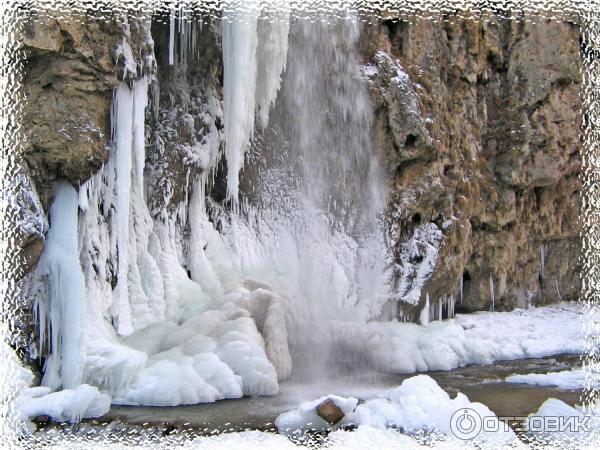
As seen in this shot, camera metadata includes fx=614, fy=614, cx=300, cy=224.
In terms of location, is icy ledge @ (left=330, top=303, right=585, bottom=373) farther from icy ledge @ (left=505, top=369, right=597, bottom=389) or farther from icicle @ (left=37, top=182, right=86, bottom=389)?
icicle @ (left=37, top=182, right=86, bottom=389)

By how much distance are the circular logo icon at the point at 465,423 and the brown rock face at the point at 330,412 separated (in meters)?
1.27

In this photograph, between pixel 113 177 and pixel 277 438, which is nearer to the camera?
pixel 277 438

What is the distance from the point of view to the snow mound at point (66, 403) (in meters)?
6.85

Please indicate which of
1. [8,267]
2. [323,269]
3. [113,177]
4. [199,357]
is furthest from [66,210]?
[323,269]

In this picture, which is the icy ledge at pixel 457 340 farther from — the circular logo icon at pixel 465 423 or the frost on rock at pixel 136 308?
the circular logo icon at pixel 465 423

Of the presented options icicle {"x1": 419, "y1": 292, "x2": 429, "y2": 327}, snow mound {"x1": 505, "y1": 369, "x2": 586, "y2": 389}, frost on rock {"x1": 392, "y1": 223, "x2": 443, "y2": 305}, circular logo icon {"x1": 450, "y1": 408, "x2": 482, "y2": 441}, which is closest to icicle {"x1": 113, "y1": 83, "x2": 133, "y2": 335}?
circular logo icon {"x1": 450, "y1": 408, "x2": 482, "y2": 441}

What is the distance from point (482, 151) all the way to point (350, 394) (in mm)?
9702

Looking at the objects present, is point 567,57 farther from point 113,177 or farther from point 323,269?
point 113,177

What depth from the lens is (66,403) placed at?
7113mm

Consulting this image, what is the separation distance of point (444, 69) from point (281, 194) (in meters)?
5.29

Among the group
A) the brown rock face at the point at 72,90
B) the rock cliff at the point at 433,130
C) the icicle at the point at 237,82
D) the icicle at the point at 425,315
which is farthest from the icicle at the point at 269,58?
the icicle at the point at 425,315

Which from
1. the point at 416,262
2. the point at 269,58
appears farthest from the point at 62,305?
the point at 416,262

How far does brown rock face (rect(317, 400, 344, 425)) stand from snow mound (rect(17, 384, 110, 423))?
271 cm

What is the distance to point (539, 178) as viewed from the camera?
55.8 ft
